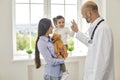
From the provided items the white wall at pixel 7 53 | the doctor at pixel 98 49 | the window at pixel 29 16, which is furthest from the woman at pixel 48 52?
the window at pixel 29 16

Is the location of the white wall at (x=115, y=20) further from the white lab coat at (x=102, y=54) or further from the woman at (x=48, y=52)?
the white lab coat at (x=102, y=54)

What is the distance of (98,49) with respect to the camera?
2203mm

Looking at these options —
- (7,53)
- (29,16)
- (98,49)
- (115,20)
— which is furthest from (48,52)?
(115,20)

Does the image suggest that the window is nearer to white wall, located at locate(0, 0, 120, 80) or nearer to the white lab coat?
white wall, located at locate(0, 0, 120, 80)

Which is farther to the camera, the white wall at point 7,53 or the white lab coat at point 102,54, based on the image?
the white wall at point 7,53

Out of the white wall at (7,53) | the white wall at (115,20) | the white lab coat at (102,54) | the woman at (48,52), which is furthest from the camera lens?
the white wall at (115,20)

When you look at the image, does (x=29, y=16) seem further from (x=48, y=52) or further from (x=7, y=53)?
(x=48, y=52)

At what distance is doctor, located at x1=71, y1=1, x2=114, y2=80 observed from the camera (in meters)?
2.19

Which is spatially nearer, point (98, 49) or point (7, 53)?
point (98, 49)

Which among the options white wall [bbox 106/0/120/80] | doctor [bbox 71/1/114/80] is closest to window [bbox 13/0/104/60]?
white wall [bbox 106/0/120/80]

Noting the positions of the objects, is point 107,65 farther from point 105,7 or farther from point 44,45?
point 105,7

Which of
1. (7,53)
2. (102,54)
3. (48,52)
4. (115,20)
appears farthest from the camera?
(115,20)

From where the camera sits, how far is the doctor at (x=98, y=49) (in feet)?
7.18

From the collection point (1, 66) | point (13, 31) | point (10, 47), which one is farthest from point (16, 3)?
point (1, 66)
